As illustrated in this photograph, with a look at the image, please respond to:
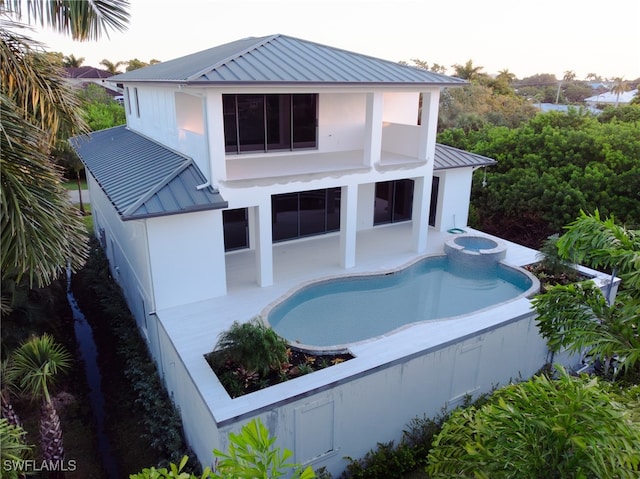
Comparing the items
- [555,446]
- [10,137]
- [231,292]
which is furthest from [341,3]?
[555,446]

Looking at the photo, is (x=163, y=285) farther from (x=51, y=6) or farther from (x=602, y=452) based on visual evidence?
(x=602, y=452)

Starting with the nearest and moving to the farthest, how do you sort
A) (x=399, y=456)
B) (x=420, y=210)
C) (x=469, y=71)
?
(x=399, y=456) → (x=420, y=210) → (x=469, y=71)

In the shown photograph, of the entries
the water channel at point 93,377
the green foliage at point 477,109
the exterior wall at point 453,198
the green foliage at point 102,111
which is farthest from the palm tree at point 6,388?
the green foliage at point 477,109

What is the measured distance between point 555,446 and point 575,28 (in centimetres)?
1995

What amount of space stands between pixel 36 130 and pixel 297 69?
25.9ft

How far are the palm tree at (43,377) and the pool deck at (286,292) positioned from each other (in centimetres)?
252

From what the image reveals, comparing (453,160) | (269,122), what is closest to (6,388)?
(269,122)

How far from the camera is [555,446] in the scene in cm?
421

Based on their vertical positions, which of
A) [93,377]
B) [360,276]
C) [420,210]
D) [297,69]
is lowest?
[93,377]

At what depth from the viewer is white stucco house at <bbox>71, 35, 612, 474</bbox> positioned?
933 cm

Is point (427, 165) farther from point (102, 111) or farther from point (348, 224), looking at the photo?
point (102, 111)

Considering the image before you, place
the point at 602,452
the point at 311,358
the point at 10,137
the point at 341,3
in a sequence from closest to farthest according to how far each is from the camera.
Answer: the point at 602,452, the point at 10,137, the point at 311,358, the point at 341,3

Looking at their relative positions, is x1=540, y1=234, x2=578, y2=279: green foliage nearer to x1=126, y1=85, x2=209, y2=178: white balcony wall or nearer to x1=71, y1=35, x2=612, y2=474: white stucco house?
A: x1=71, y1=35, x2=612, y2=474: white stucco house

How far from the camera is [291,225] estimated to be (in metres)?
17.6
